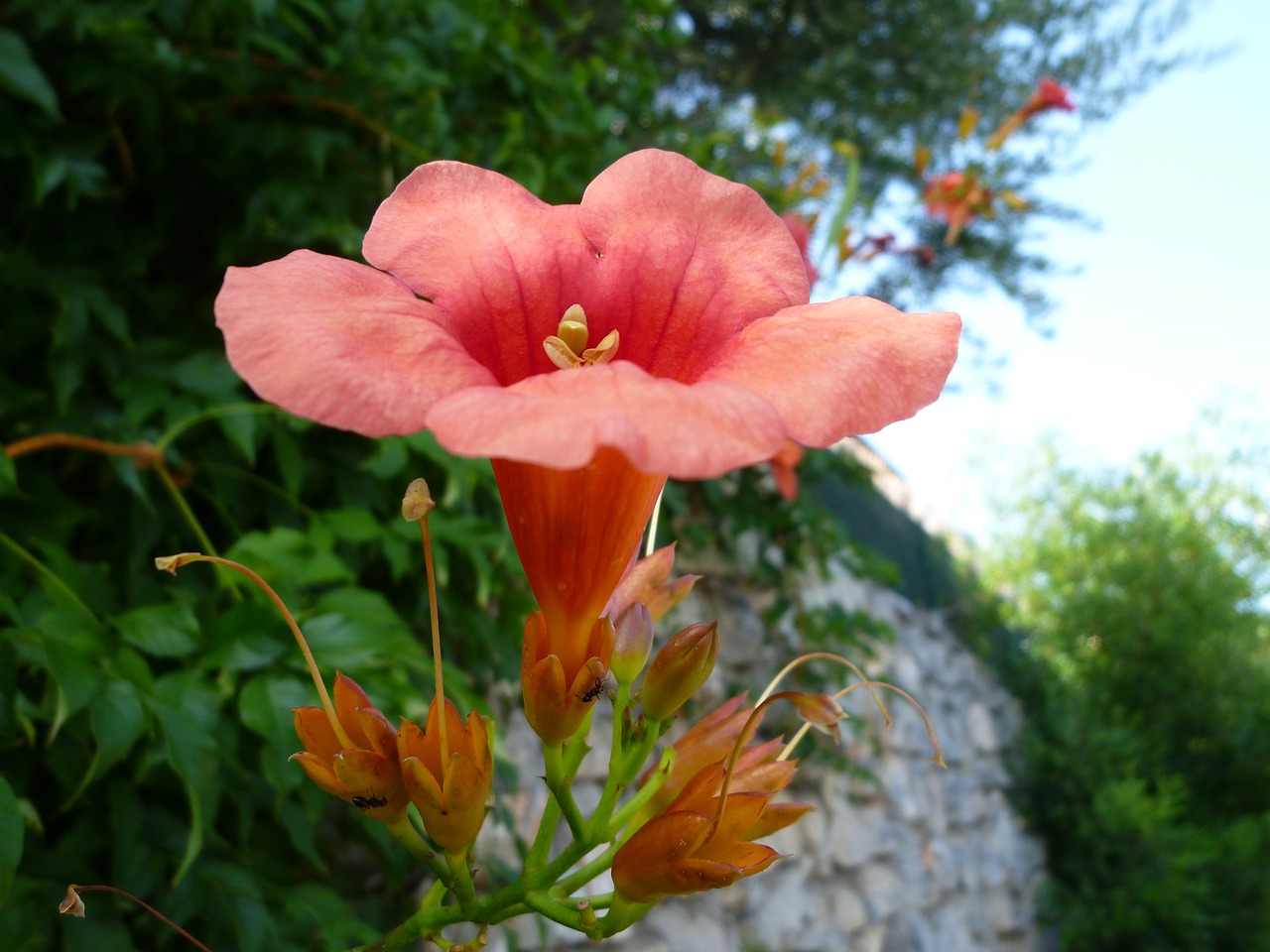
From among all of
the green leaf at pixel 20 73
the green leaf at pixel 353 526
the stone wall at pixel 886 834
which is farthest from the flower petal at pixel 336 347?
the stone wall at pixel 886 834

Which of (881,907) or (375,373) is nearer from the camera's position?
(375,373)

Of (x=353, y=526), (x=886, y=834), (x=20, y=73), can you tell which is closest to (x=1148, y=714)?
(x=886, y=834)

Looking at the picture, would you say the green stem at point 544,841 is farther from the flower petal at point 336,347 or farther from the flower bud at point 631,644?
the flower petal at point 336,347

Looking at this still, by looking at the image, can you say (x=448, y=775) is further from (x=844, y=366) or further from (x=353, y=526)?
(x=353, y=526)

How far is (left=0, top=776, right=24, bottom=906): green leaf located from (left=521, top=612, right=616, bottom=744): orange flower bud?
39cm

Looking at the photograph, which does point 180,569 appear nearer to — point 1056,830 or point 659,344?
point 659,344

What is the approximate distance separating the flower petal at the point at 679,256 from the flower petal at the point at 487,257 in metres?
0.02

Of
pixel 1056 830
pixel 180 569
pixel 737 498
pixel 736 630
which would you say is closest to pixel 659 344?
pixel 180 569

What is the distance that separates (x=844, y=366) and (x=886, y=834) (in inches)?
198

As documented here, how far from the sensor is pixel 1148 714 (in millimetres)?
8188

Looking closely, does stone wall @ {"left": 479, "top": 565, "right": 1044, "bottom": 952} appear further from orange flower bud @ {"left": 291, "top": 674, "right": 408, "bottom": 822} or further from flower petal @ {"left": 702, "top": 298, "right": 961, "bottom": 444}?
flower petal @ {"left": 702, "top": 298, "right": 961, "bottom": 444}

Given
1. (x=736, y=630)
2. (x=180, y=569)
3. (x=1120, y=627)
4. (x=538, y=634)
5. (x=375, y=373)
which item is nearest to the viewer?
(x=375, y=373)

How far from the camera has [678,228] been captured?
2.11 ft

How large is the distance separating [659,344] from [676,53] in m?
4.98
